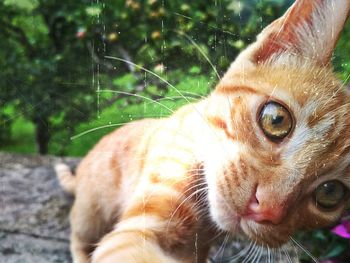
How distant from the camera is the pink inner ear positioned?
2.93 ft

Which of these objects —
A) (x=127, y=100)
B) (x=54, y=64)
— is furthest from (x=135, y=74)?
(x=54, y=64)

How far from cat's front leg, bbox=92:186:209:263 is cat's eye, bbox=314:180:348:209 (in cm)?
23

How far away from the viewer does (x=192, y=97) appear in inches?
37.9

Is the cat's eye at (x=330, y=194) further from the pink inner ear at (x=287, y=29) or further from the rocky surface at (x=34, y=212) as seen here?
the pink inner ear at (x=287, y=29)

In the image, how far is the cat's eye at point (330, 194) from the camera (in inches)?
38.0

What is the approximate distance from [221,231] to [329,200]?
206 mm

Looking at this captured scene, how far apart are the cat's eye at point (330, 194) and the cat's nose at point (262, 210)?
9 cm

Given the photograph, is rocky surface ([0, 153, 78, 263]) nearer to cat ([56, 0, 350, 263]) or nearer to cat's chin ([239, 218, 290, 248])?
cat ([56, 0, 350, 263])

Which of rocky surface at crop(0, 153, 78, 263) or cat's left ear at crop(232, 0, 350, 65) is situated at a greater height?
cat's left ear at crop(232, 0, 350, 65)

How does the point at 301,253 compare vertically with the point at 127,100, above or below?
below

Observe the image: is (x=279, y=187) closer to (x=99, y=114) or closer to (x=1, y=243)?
(x=99, y=114)

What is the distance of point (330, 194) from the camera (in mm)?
977

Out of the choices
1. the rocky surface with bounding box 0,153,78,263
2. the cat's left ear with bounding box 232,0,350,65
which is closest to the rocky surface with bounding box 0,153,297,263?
the rocky surface with bounding box 0,153,78,263

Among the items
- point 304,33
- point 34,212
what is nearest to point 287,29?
point 304,33
